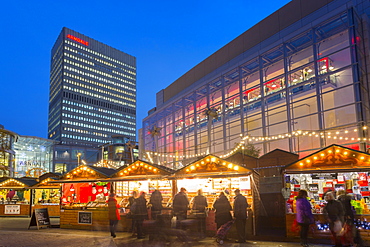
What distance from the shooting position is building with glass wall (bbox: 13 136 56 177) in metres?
55.9

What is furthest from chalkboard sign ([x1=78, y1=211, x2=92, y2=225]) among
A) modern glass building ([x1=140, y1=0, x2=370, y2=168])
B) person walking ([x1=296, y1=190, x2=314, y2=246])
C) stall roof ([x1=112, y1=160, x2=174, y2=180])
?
modern glass building ([x1=140, y1=0, x2=370, y2=168])

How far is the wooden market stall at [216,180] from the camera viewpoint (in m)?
11.2

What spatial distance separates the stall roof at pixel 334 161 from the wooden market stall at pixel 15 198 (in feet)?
54.5

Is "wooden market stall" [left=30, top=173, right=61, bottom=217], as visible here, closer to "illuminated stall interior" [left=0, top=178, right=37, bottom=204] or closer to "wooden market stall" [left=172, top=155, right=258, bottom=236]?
"illuminated stall interior" [left=0, top=178, right=37, bottom=204]

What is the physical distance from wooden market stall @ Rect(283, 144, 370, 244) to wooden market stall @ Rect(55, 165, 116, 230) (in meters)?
7.47

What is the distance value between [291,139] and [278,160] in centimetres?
759

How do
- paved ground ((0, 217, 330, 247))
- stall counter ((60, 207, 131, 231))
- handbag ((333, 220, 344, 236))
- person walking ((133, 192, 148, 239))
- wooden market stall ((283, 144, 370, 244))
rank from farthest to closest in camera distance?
stall counter ((60, 207, 131, 231)) < person walking ((133, 192, 148, 239)) < wooden market stall ((283, 144, 370, 244)) < paved ground ((0, 217, 330, 247)) < handbag ((333, 220, 344, 236))

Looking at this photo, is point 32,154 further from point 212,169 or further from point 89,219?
point 212,169

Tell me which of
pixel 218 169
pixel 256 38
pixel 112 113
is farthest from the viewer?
pixel 112 113

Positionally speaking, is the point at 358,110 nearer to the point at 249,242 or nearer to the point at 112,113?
the point at 249,242

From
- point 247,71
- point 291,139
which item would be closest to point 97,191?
point 291,139

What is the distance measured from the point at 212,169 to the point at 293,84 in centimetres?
1455

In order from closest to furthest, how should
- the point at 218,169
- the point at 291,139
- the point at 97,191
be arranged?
1. the point at 218,169
2. the point at 97,191
3. the point at 291,139

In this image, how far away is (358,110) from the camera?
1980 centimetres
